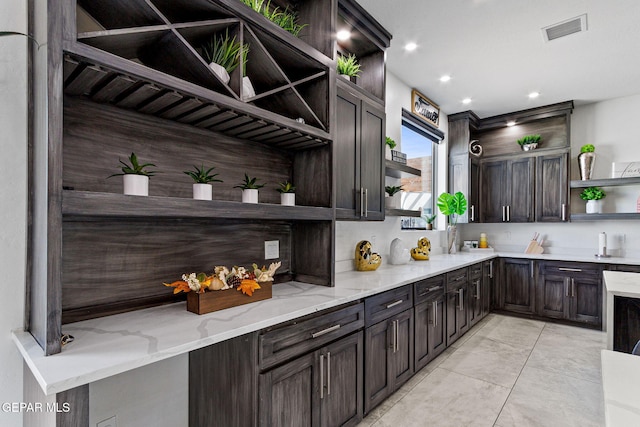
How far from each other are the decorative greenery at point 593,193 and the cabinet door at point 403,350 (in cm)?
369

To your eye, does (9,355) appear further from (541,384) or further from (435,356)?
(541,384)

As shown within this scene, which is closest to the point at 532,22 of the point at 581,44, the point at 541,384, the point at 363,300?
the point at 581,44

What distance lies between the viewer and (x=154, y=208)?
1276 millimetres

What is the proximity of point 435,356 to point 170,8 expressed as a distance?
3.31m

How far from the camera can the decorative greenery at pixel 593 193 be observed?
4.40 metres

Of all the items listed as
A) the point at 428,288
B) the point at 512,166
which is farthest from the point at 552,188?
the point at 428,288

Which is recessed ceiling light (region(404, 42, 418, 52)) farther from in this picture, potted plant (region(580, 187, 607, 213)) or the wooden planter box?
potted plant (region(580, 187, 607, 213))

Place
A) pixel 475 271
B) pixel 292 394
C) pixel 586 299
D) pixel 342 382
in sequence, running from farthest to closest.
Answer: pixel 586 299, pixel 475 271, pixel 342 382, pixel 292 394

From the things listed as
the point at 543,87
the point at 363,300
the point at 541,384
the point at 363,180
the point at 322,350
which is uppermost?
the point at 543,87

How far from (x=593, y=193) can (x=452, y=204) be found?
188 centimetres

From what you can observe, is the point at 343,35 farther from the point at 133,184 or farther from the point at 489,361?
the point at 489,361

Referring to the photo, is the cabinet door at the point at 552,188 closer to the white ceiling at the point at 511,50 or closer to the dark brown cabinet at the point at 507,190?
the dark brown cabinet at the point at 507,190

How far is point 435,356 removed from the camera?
3.02 m

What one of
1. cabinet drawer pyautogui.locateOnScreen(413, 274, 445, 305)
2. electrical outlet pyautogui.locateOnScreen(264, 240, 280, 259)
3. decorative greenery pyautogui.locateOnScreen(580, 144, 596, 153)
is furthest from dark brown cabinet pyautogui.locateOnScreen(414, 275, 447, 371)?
decorative greenery pyautogui.locateOnScreen(580, 144, 596, 153)
